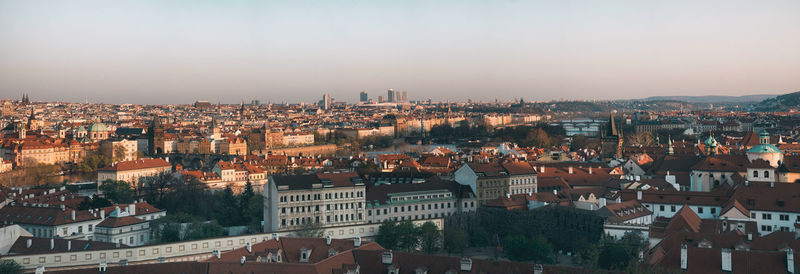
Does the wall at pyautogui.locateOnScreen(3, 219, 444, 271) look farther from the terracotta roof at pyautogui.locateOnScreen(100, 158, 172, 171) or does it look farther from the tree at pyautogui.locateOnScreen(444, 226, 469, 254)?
the terracotta roof at pyautogui.locateOnScreen(100, 158, 172, 171)

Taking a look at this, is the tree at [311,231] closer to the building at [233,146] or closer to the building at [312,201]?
the building at [312,201]

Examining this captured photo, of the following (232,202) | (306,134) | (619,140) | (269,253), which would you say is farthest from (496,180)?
(306,134)

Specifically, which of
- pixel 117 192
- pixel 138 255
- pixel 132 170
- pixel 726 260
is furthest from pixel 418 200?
pixel 132 170

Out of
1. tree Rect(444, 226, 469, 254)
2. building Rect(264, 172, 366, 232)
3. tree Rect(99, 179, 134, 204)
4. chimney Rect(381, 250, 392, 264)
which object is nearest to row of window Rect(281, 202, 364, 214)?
building Rect(264, 172, 366, 232)

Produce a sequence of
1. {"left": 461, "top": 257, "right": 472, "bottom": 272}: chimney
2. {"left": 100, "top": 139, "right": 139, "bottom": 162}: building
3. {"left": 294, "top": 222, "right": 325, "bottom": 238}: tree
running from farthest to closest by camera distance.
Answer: {"left": 100, "top": 139, "right": 139, "bottom": 162}: building < {"left": 294, "top": 222, "right": 325, "bottom": 238}: tree < {"left": 461, "top": 257, "right": 472, "bottom": 272}: chimney

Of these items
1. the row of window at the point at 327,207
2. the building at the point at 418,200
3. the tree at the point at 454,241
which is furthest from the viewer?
the building at the point at 418,200

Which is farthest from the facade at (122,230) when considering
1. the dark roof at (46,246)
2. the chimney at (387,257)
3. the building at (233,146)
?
the building at (233,146)

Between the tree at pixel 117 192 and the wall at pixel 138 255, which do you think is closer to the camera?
the wall at pixel 138 255

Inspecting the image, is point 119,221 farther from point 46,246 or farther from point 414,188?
point 414,188
